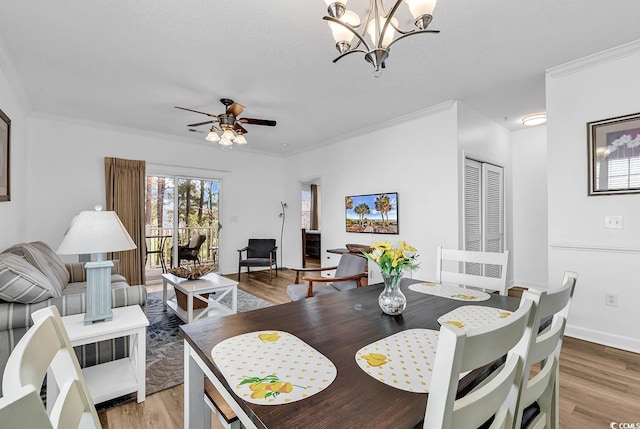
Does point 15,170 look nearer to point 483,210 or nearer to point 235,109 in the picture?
point 235,109

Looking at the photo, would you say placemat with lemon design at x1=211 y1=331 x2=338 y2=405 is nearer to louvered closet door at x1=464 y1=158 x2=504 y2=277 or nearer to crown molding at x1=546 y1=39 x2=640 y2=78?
louvered closet door at x1=464 y1=158 x2=504 y2=277

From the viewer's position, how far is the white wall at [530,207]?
14.8 feet

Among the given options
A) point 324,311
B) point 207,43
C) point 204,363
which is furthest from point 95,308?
point 207,43

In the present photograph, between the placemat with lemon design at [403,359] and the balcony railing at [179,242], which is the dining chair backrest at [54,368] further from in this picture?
the balcony railing at [179,242]

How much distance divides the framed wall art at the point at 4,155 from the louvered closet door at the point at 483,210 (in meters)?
4.98

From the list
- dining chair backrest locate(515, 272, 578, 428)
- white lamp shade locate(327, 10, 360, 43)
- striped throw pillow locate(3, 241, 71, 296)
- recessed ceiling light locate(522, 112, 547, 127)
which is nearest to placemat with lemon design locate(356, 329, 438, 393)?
dining chair backrest locate(515, 272, 578, 428)

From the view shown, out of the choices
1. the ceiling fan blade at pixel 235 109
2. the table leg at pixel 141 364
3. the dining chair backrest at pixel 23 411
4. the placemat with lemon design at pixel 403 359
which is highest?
the ceiling fan blade at pixel 235 109

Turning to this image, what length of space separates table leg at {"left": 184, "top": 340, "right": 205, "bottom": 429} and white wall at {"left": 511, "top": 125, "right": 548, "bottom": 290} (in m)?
5.06

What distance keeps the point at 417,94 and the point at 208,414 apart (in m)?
3.59

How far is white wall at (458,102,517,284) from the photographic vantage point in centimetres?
379

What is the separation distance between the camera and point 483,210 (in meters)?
4.20

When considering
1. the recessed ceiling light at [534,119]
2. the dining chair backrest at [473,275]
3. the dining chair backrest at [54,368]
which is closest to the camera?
the dining chair backrest at [54,368]

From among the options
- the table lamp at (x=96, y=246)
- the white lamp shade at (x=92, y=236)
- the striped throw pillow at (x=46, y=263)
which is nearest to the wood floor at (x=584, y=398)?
the table lamp at (x=96, y=246)

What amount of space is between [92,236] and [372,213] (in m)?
3.65
